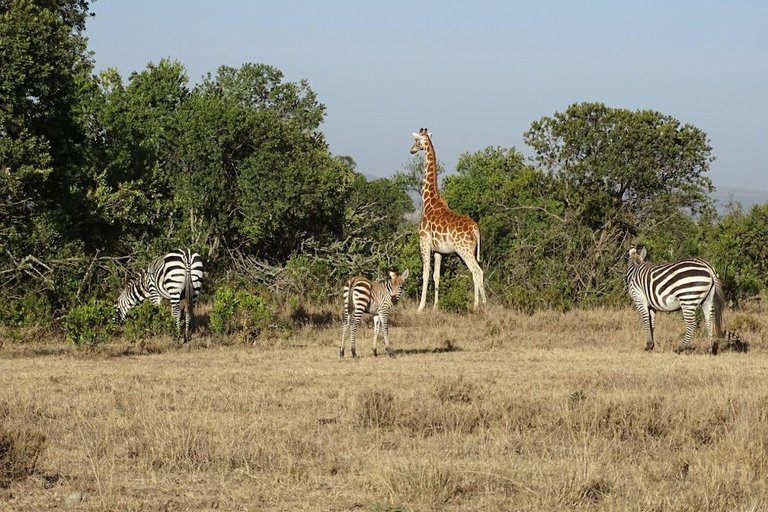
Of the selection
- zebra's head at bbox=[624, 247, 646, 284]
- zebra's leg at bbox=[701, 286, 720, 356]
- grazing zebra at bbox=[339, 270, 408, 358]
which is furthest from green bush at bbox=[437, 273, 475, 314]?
zebra's leg at bbox=[701, 286, 720, 356]

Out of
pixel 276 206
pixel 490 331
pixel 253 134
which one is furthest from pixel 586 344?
pixel 253 134

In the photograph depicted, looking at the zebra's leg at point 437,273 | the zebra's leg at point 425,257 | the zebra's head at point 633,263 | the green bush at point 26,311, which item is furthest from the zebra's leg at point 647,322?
the green bush at point 26,311

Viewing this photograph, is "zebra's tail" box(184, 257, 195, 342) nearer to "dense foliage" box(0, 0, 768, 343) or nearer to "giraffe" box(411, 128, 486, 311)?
"dense foliage" box(0, 0, 768, 343)

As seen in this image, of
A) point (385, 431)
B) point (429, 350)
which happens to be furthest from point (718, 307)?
point (385, 431)

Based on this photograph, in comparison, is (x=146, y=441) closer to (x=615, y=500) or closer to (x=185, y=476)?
(x=185, y=476)

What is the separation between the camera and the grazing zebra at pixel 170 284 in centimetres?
1789

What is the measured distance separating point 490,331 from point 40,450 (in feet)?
A: 37.2

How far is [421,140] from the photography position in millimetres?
23562

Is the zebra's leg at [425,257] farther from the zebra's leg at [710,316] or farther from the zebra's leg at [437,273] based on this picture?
the zebra's leg at [710,316]

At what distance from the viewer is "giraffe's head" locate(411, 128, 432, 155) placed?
23438 millimetres

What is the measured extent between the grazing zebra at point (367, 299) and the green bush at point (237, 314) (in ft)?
7.94

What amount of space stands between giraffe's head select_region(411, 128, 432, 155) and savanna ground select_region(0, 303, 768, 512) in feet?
28.9

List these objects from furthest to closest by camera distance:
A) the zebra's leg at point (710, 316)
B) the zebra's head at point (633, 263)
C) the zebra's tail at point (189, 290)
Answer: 1. the zebra's tail at point (189, 290)
2. the zebra's head at point (633, 263)
3. the zebra's leg at point (710, 316)

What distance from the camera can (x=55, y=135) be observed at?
51.9ft
